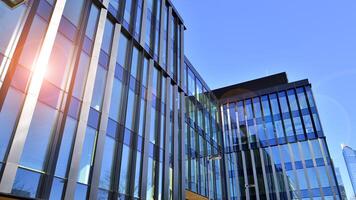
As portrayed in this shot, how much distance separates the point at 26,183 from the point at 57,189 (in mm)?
1463

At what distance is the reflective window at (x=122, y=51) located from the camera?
18.1 meters

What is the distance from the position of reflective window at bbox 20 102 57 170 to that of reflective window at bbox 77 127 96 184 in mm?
2061

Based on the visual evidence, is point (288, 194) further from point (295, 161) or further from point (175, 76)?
point (175, 76)

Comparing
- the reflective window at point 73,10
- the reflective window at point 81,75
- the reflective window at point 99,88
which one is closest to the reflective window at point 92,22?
the reflective window at point 73,10

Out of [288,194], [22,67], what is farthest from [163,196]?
[288,194]

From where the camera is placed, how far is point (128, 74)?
18.5 metres

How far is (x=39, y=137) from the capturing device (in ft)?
36.8

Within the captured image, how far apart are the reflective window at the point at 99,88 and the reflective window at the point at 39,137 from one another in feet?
9.69

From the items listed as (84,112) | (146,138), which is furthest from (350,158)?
(84,112)

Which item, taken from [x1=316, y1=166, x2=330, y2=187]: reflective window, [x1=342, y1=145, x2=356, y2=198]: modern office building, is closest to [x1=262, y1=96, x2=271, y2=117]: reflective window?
[x1=316, y1=166, x2=330, y2=187]: reflective window

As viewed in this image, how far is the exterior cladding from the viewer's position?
3806 cm

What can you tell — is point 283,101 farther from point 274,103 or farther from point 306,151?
point 306,151

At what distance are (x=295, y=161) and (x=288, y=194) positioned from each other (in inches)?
184

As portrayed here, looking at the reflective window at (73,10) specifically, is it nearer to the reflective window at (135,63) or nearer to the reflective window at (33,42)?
the reflective window at (33,42)
